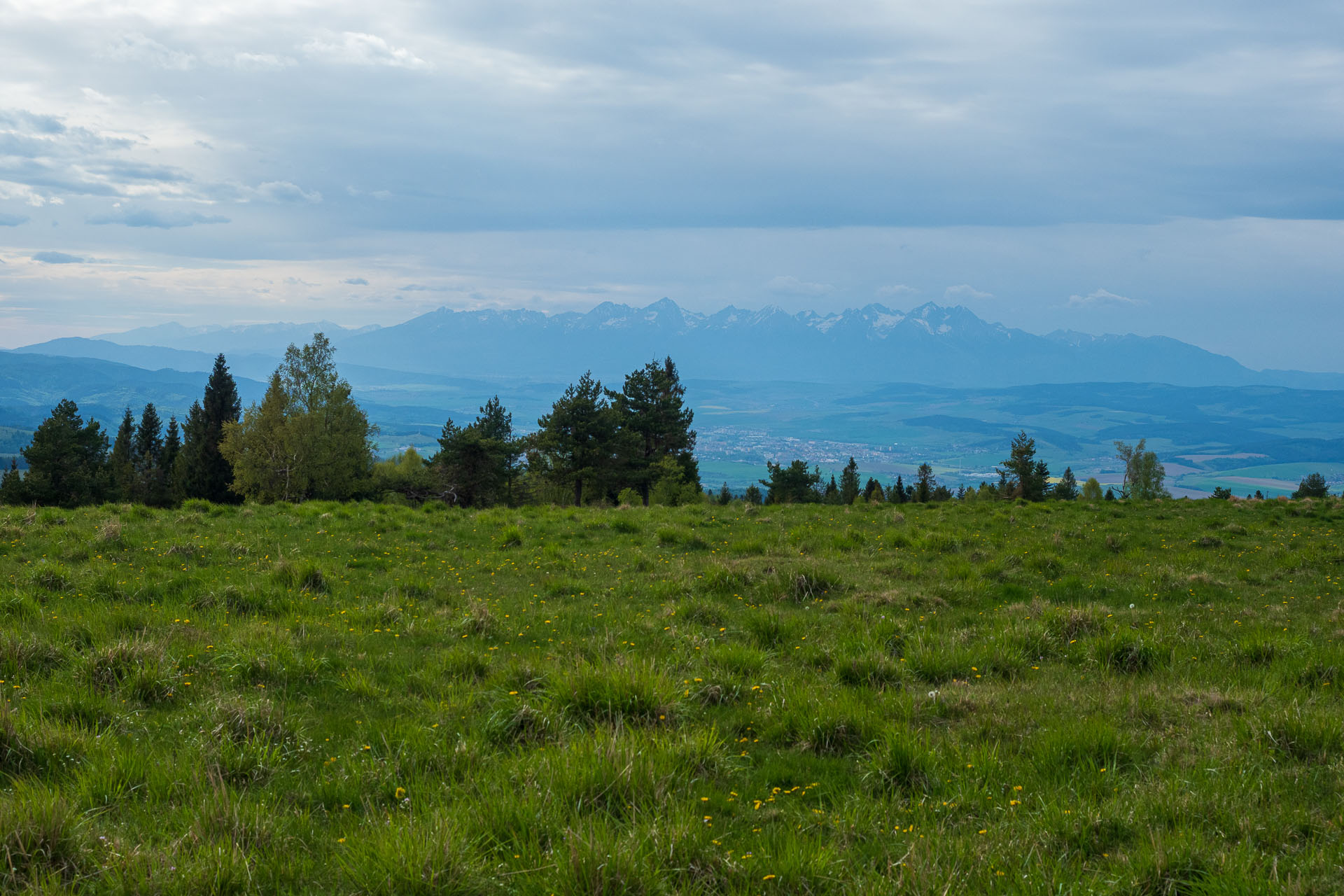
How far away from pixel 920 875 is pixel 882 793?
1212mm

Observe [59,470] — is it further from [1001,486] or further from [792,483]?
[1001,486]

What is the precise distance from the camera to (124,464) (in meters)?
100

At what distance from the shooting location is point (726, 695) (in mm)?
7289

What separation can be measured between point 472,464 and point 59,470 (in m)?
48.0

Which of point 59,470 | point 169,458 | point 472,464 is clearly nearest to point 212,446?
point 59,470

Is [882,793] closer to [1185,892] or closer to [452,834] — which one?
[1185,892]

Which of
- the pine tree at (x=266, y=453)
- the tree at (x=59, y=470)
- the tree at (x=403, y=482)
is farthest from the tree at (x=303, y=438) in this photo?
the tree at (x=59, y=470)

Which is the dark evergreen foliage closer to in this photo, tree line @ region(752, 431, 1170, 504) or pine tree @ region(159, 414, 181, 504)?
pine tree @ region(159, 414, 181, 504)

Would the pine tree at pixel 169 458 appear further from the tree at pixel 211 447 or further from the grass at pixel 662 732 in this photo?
the grass at pixel 662 732

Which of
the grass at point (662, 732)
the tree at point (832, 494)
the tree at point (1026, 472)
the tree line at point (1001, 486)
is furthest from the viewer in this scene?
the tree at point (832, 494)

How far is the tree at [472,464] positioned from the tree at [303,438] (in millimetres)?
9423

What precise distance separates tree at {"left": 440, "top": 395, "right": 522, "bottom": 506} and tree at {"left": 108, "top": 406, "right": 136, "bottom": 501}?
150ft

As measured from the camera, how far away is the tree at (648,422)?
197 ft

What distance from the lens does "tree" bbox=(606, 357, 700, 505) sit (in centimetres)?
6012
